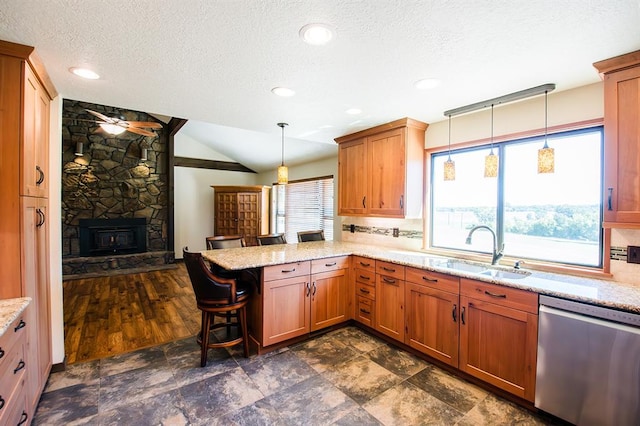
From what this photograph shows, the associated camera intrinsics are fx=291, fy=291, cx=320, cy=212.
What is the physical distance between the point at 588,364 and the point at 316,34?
250 cm

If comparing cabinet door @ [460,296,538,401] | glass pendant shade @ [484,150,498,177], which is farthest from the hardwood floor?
glass pendant shade @ [484,150,498,177]

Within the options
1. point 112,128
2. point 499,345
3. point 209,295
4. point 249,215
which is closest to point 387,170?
point 499,345

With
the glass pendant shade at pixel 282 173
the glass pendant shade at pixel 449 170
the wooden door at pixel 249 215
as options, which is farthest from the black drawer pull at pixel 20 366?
the wooden door at pixel 249 215

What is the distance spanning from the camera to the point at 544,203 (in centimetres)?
258

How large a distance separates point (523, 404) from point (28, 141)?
12.3 ft

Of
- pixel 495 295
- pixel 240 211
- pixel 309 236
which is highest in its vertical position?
pixel 240 211

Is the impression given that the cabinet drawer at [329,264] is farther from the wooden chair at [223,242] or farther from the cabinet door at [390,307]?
the wooden chair at [223,242]

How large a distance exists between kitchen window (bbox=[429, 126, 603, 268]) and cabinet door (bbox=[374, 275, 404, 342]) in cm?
85

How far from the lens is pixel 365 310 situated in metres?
3.19

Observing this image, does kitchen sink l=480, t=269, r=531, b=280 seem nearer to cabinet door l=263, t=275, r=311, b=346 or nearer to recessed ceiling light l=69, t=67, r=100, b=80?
cabinet door l=263, t=275, r=311, b=346

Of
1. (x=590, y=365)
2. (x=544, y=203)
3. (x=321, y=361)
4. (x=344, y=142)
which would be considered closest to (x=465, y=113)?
(x=544, y=203)

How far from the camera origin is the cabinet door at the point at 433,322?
7.91 feet

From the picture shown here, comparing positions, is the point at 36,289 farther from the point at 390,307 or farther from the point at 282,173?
the point at 390,307

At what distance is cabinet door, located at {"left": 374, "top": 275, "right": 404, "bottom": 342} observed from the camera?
281cm
